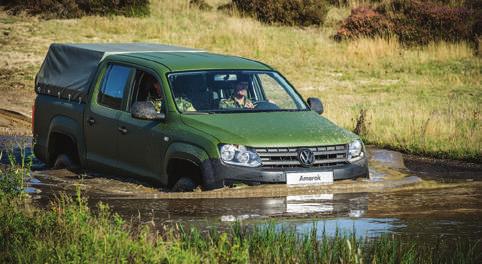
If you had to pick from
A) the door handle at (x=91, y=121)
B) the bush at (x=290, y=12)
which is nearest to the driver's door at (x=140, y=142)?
the door handle at (x=91, y=121)

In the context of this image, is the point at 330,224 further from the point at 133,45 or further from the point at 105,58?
the point at 133,45

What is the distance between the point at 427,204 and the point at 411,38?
23.9m

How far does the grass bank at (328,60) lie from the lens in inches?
874

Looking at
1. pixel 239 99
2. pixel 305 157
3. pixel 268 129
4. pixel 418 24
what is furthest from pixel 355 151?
pixel 418 24

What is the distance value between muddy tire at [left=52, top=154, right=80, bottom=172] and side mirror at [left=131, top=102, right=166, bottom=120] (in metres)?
2.21

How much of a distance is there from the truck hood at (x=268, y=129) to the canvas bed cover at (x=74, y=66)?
7.68ft

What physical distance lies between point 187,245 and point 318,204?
2.68 m

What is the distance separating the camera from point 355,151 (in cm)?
1227

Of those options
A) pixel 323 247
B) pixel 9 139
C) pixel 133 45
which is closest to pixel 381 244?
pixel 323 247

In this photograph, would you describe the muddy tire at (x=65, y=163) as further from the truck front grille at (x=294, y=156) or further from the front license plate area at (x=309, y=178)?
the front license plate area at (x=309, y=178)

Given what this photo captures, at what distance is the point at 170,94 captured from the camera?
12609 millimetres

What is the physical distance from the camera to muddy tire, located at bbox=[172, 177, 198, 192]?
12.0m

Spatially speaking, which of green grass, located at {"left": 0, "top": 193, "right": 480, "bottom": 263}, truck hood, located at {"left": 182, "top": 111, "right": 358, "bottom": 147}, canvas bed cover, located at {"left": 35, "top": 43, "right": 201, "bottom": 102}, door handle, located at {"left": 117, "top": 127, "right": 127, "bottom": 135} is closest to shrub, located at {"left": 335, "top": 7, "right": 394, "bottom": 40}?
canvas bed cover, located at {"left": 35, "top": 43, "right": 201, "bottom": 102}

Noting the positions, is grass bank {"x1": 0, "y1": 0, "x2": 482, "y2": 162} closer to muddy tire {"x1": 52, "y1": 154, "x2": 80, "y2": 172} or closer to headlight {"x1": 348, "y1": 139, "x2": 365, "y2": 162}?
muddy tire {"x1": 52, "y1": 154, "x2": 80, "y2": 172}
